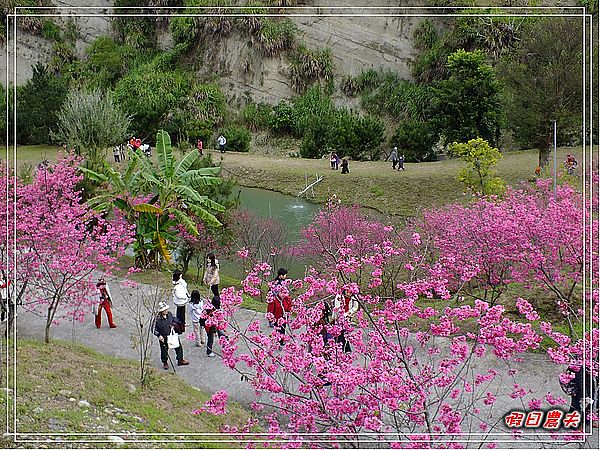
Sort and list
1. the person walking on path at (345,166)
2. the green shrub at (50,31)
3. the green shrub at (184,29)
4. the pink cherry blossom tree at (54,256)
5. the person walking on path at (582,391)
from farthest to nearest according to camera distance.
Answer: the green shrub at (50,31) → the green shrub at (184,29) → the person walking on path at (345,166) → the pink cherry blossom tree at (54,256) → the person walking on path at (582,391)

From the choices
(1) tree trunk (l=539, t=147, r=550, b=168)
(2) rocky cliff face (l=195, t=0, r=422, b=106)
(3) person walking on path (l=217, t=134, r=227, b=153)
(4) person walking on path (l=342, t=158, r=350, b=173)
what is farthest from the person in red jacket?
(2) rocky cliff face (l=195, t=0, r=422, b=106)

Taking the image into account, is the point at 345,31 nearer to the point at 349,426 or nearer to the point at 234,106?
the point at 234,106

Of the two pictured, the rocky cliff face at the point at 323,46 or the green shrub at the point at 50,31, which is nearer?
the rocky cliff face at the point at 323,46

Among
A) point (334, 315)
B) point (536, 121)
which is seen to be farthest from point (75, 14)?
point (334, 315)

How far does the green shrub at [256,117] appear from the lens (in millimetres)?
26047

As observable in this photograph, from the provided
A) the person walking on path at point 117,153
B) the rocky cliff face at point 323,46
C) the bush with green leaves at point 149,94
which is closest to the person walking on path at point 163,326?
the person walking on path at point 117,153

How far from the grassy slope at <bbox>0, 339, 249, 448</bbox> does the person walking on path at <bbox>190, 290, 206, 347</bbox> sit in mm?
663

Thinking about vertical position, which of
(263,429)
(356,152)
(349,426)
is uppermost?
(356,152)

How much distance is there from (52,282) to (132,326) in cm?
146

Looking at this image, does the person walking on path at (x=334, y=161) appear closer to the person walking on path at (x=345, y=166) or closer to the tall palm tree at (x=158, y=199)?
the person walking on path at (x=345, y=166)

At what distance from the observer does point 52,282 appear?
7.03 m

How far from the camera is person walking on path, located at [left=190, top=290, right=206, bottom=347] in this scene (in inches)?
288

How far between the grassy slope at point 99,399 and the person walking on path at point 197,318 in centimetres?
66

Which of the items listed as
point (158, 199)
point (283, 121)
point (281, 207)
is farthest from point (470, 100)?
point (158, 199)
